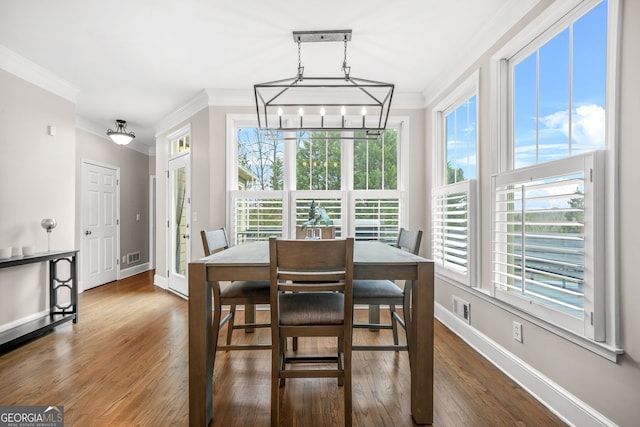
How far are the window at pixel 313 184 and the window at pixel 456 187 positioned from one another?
526 millimetres

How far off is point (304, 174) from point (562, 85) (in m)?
2.54

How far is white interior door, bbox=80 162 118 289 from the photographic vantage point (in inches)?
185

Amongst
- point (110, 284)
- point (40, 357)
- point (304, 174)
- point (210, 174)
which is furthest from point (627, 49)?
point (110, 284)

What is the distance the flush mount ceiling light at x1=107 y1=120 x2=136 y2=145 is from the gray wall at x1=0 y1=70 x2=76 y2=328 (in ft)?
2.75

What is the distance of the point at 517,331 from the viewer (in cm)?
207

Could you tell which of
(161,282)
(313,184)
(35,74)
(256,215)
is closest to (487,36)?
(313,184)

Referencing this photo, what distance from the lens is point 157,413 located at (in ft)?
5.74

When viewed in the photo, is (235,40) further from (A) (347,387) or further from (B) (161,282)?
(B) (161,282)

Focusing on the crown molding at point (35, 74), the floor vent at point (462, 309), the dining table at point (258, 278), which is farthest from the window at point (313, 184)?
the dining table at point (258, 278)

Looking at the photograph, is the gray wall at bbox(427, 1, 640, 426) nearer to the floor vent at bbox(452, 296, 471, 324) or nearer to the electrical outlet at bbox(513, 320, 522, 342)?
the electrical outlet at bbox(513, 320, 522, 342)

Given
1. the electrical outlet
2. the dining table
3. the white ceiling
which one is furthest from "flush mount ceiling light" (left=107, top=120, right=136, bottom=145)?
the electrical outlet

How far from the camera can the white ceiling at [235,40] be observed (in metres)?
2.19

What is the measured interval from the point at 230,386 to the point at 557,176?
227 cm

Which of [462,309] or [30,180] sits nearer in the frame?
[462,309]
